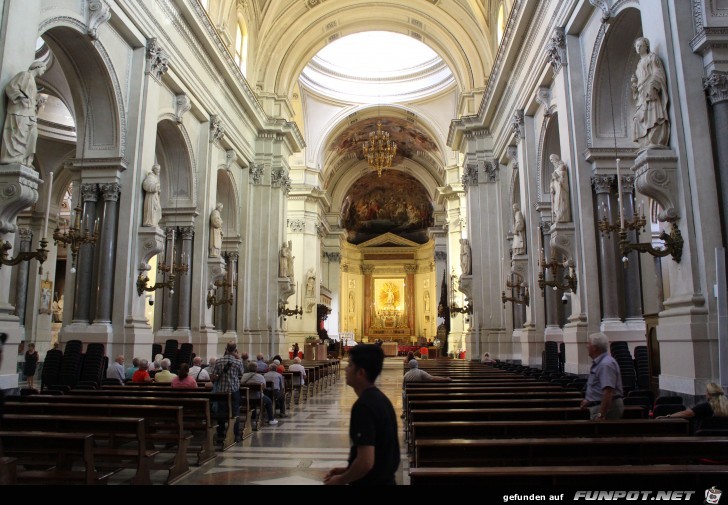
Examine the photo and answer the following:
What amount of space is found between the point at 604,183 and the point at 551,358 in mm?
3698

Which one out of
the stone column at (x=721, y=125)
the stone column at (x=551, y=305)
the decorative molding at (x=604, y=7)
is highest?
the decorative molding at (x=604, y=7)

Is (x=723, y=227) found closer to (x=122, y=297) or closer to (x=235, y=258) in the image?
(x=122, y=297)

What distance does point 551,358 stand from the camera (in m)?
11.6

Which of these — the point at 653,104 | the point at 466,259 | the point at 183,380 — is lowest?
the point at 183,380

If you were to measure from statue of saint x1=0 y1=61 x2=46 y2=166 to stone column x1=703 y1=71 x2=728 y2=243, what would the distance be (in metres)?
8.37

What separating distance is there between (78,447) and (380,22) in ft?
73.5

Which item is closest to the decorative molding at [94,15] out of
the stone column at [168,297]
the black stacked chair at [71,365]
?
the black stacked chair at [71,365]

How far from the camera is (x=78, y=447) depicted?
13.5 feet

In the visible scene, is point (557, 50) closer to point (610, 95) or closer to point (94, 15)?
point (610, 95)

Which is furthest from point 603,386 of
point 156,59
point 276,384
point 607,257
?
point 156,59

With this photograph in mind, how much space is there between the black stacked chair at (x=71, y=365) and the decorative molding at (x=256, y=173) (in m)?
11.1

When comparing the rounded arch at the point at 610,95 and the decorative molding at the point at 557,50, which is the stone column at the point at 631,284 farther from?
the decorative molding at the point at 557,50

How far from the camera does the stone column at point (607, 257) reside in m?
9.89

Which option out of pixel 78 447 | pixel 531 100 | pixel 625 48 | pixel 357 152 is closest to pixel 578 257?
pixel 625 48
